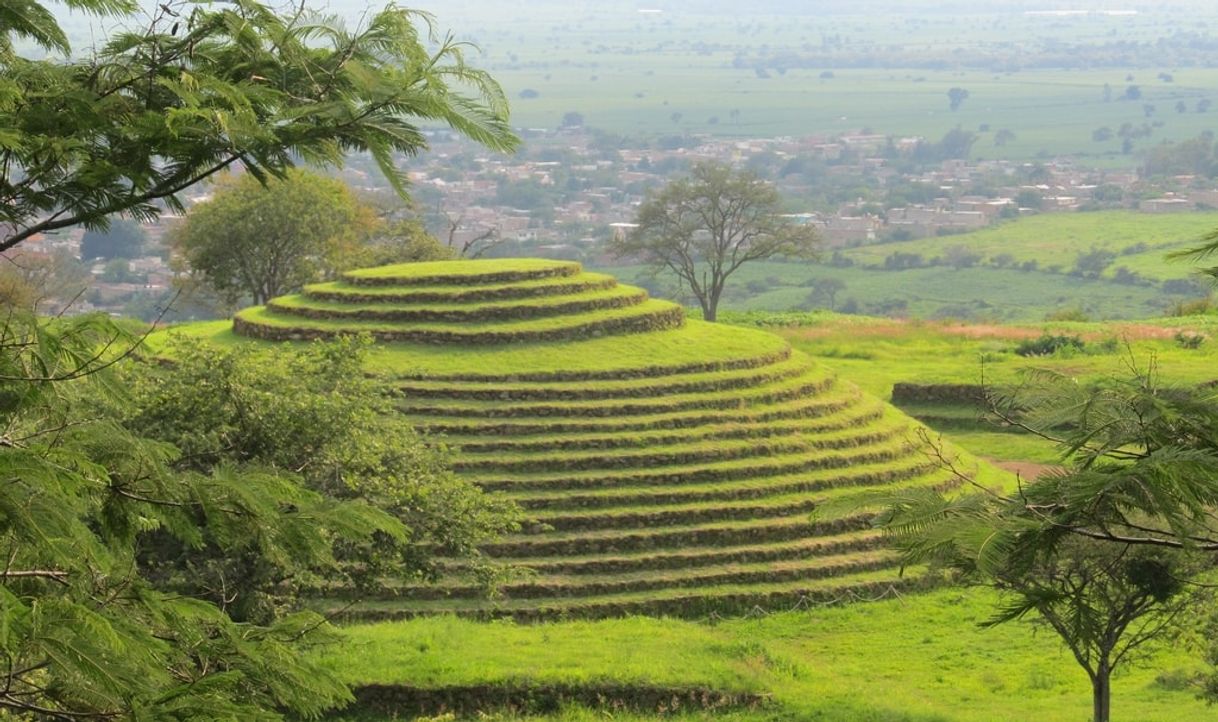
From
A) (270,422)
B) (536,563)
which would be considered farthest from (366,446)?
(536,563)

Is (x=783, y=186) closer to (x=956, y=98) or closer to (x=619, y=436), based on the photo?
(x=956, y=98)

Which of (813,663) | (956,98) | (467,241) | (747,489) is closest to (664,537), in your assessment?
(747,489)

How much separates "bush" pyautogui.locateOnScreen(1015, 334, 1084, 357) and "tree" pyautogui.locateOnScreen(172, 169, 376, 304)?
1766 cm

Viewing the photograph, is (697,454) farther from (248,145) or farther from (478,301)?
(248,145)

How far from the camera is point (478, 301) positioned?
2878 cm

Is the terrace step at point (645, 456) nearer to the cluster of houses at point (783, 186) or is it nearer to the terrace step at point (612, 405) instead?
the terrace step at point (612, 405)

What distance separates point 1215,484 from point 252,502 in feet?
15.1

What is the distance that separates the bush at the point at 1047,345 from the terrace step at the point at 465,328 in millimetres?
12933

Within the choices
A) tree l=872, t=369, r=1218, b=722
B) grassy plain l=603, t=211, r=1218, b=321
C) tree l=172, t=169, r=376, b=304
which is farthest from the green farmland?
grassy plain l=603, t=211, r=1218, b=321

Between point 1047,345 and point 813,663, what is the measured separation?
67.6 ft

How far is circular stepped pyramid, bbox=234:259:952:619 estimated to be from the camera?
74.9 feet

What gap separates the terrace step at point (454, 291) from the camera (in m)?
28.9

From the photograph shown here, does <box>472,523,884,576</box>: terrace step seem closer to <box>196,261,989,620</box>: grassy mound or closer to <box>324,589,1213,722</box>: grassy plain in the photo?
<box>196,261,989,620</box>: grassy mound

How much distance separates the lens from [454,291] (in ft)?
95.0
